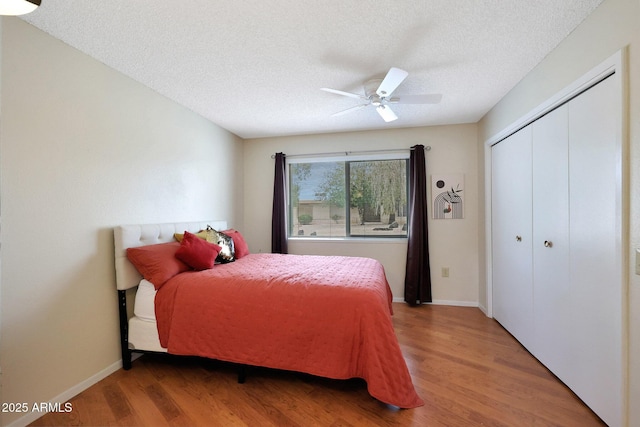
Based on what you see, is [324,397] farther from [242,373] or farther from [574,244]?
[574,244]

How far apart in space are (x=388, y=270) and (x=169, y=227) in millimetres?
2809

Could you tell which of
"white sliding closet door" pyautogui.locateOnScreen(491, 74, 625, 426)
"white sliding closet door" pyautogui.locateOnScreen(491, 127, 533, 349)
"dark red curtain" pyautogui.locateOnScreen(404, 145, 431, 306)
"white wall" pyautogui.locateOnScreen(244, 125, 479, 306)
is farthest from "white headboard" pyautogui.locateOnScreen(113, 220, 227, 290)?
"white sliding closet door" pyautogui.locateOnScreen(491, 127, 533, 349)

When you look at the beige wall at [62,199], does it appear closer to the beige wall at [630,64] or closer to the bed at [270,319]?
the bed at [270,319]

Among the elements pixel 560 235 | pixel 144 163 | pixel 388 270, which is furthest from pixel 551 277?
pixel 144 163

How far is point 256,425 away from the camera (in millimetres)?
1571

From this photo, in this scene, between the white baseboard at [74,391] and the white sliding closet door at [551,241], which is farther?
the white sliding closet door at [551,241]

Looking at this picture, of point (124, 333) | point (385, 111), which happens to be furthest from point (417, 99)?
point (124, 333)

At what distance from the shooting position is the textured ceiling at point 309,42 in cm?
154

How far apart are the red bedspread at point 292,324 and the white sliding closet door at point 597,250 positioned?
108cm

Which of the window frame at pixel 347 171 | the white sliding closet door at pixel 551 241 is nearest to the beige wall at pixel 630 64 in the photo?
the white sliding closet door at pixel 551 241

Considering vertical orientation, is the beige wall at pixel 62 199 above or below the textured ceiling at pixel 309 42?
below

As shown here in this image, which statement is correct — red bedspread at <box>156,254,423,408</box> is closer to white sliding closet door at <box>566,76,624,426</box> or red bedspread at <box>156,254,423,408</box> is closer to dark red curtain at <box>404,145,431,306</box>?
white sliding closet door at <box>566,76,624,426</box>

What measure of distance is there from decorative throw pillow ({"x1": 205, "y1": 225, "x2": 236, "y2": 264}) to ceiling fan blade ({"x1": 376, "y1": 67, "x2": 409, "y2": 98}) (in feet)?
6.74

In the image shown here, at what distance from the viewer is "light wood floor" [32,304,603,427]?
1607 millimetres
